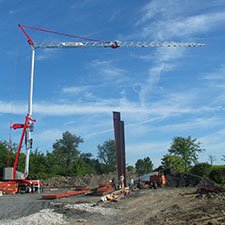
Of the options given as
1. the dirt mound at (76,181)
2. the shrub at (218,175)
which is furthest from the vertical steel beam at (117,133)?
the dirt mound at (76,181)

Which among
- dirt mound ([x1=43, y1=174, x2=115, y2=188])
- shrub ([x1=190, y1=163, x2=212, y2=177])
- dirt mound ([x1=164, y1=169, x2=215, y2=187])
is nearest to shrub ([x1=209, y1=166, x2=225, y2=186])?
shrub ([x1=190, y1=163, x2=212, y2=177])

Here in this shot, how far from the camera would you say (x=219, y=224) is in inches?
490

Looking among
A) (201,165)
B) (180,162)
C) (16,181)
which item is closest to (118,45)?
(180,162)

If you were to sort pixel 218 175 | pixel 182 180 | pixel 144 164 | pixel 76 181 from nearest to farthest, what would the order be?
1. pixel 182 180
2. pixel 218 175
3. pixel 76 181
4. pixel 144 164

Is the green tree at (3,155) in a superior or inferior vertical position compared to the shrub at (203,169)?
superior

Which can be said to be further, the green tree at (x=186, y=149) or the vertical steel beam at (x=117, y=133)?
the green tree at (x=186, y=149)

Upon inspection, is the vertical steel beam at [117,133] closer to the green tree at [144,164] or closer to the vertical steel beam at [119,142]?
the vertical steel beam at [119,142]

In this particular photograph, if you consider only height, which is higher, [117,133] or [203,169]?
[117,133]

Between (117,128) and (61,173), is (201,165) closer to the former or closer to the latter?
(117,128)

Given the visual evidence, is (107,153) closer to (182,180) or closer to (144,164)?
(144,164)

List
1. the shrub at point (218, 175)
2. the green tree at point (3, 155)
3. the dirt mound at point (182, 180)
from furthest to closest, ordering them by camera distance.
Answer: the green tree at point (3, 155)
the shrub at point (218, 175)
the dirt mound at point (182, 180)

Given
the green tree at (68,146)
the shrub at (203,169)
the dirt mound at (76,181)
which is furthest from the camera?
the green tree at (68,146)

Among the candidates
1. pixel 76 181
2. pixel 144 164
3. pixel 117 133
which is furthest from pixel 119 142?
pixel 144 164

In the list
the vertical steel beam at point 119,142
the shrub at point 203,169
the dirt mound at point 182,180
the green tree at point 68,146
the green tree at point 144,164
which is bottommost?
the dirt mound at point 182,180
